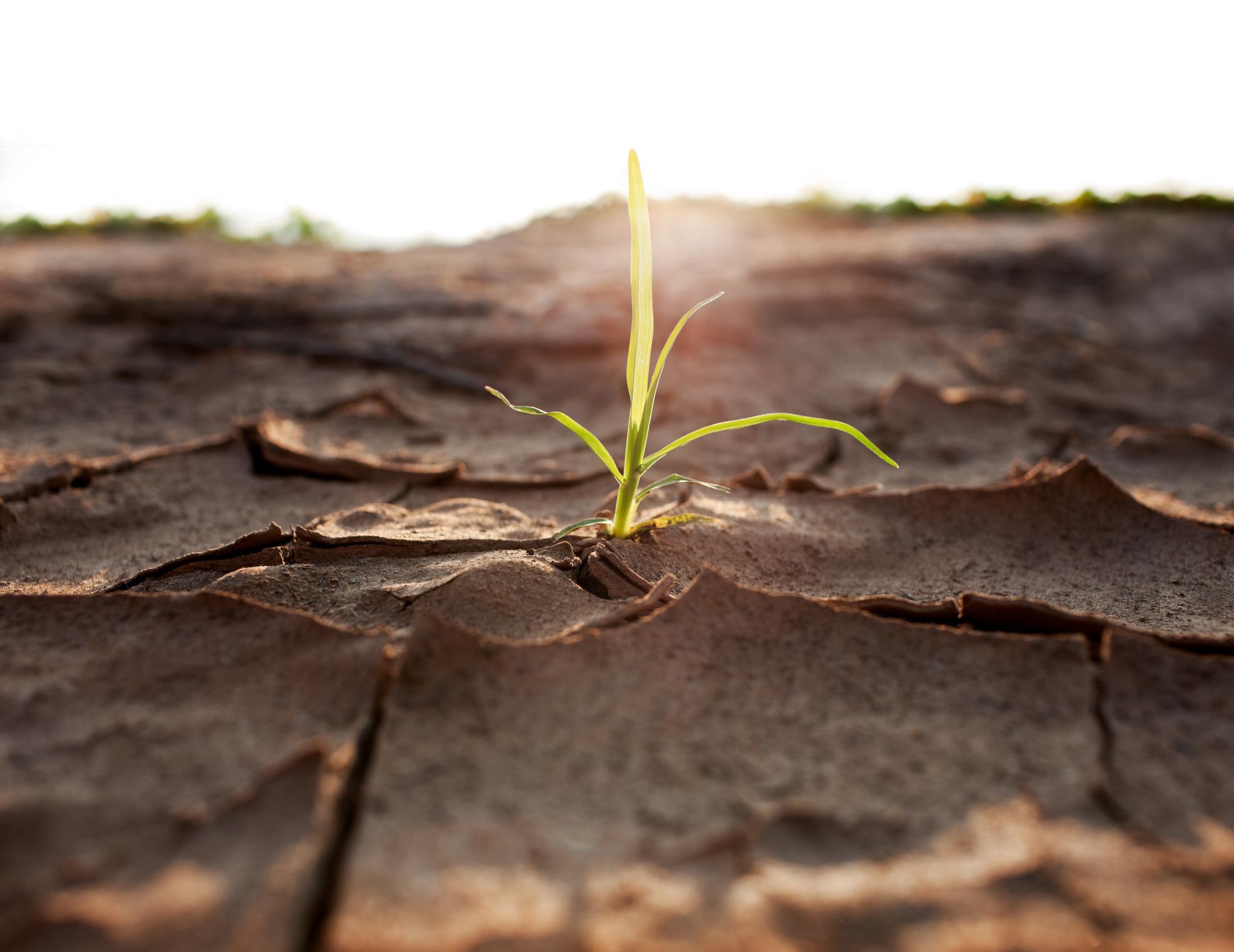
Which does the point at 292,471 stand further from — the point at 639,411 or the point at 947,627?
the point at 947,627

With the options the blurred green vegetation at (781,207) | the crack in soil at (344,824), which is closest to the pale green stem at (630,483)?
the crack in soil at (344,824)

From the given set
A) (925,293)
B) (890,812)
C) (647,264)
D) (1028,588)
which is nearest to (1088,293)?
(925,293)

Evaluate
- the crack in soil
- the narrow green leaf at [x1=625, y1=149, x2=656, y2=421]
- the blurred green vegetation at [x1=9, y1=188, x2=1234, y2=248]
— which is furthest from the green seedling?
the blurred green vegetation at [x1=9, y1=188, x2=1234, y2=248]

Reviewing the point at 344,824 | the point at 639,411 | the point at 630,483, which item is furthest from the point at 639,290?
the point at 344,824

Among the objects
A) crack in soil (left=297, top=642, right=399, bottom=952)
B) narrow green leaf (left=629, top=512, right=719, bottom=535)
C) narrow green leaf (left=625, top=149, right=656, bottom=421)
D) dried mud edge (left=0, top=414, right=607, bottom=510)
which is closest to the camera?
crack in soil (left=297, top=642, right=399, bottom=952)

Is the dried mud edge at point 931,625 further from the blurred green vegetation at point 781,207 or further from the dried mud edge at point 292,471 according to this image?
the blurred green vegetation at point 781,207

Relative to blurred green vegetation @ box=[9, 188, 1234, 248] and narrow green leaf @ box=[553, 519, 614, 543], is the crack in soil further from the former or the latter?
blurred green vegetation @ box=[9, 188, 1234, 248]

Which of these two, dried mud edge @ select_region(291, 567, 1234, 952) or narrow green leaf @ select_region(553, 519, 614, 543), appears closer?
dried mud edge @ select_region(291, 567, 1234, 952)
